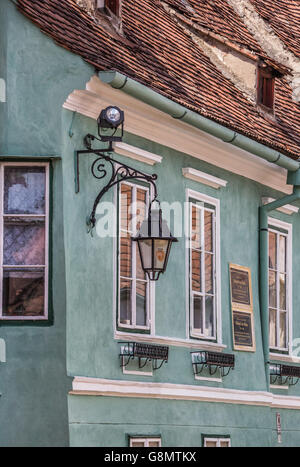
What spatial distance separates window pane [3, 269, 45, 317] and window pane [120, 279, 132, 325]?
1.21 m

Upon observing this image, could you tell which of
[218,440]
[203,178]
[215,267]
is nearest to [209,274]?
[215,267]

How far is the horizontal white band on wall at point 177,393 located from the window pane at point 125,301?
65 cm

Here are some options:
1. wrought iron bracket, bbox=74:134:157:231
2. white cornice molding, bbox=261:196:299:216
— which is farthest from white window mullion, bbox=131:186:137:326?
white cornice molding, bbox=261:196:299:216

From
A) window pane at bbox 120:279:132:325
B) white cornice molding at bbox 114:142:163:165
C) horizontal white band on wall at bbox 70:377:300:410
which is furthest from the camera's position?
white cornice molding at bbox 114:142:163:165

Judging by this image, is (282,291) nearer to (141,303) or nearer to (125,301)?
(141,303)

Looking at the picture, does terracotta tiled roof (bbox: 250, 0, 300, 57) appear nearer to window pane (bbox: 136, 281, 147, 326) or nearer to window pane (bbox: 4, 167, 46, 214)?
window pane (bbox: 136, 281, 147, 326)

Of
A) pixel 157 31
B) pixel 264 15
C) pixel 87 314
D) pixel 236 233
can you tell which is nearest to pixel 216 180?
pixel 236 233

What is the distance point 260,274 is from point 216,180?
1504 millimetres

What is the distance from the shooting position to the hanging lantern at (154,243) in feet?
46.1

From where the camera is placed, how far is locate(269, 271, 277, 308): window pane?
58.7 ft

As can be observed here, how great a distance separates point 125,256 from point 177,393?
163cm

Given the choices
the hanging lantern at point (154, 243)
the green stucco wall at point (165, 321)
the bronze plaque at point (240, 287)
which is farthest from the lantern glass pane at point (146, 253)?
the bronze plaque at point (240, 287)

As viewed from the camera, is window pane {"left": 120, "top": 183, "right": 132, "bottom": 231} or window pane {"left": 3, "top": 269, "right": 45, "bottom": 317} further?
window pane {"left": 120, "top": 183, "right": 132, "bottom": 231}

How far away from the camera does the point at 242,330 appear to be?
55.4 ft
